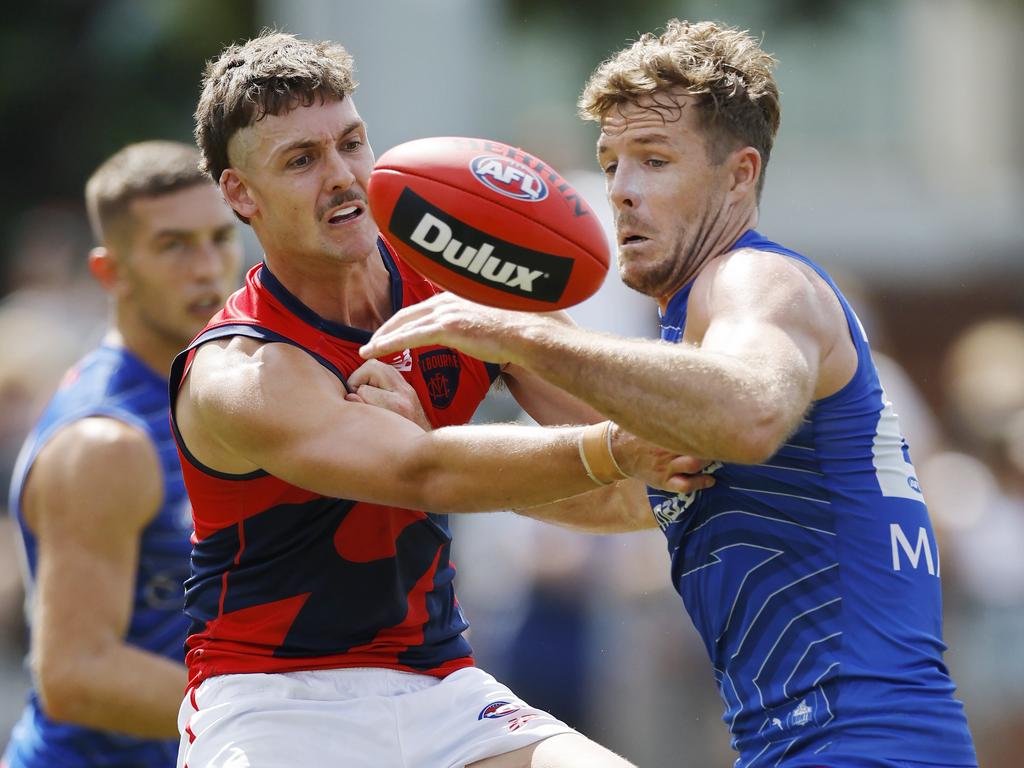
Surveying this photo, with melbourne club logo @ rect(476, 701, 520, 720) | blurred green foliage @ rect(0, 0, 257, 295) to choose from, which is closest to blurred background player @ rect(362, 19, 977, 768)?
melbourne club logo @ rect(476, 701, 520, 720)

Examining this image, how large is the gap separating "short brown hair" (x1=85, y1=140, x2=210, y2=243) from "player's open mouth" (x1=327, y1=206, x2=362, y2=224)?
230cm

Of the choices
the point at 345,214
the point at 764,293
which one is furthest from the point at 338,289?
the point at 764,293

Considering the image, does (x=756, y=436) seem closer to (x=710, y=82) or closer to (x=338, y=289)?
(x=710, y=82)

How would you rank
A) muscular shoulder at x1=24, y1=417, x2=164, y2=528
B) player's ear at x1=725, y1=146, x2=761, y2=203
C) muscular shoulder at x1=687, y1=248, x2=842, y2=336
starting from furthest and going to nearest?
muscular shoulder at x1=24, y1=417, x2=164, y2=528 → player's ear at x1=725, y1=146, x2=761, y2=203 → muscular shoulder at x1=687, y1=248, x2=842, y2=336

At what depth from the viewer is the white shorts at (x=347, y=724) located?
483 cm

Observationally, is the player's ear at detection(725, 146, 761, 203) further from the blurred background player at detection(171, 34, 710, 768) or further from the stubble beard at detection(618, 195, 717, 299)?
the blurred background player at detection(171, 34, 710, 768)

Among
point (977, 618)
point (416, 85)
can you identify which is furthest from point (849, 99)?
point (977, 618)

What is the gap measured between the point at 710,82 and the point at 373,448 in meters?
1.45

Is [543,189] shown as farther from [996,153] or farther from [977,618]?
[996,153]

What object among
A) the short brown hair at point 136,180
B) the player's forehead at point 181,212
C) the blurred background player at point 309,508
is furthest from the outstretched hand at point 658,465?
the short brown hair at point 136,180

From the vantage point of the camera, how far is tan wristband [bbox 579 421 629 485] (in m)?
4.38

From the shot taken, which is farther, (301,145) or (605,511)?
(605,511)

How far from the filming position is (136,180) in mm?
7270

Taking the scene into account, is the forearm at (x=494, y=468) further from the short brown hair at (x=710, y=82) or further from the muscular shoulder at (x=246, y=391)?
the short brown hair at (x=710, y=82)
